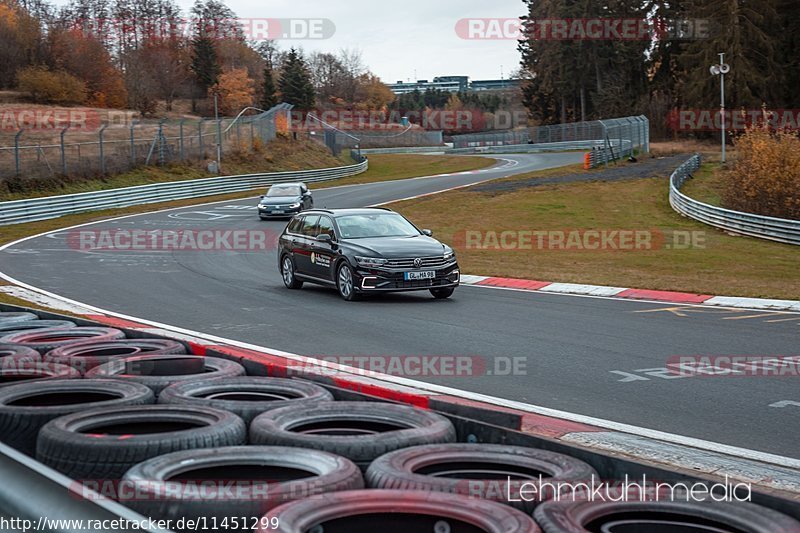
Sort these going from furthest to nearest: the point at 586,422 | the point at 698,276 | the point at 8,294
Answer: the point at 698,276, the point at 8,294, the point at 586,422

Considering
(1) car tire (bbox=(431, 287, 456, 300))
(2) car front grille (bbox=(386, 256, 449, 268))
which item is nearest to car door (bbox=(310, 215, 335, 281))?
(2) car front grille (bbox=(386, 256, 449, 268))

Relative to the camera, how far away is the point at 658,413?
820 centimetres

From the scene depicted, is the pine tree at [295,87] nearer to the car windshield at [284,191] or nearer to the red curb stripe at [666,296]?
the car windshield at [284,191]

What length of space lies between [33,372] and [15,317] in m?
3.62

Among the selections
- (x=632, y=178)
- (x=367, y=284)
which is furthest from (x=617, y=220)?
(x=367, y=284)

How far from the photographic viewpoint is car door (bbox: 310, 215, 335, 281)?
57.7 feet

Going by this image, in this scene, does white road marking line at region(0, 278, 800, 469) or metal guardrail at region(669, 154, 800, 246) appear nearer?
white road marking line at region(0, 278, 800, 469)

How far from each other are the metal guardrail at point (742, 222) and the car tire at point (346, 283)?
18.4 meters

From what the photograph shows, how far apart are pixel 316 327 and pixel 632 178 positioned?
40.0 meters

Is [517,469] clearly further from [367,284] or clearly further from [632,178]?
[632,178]

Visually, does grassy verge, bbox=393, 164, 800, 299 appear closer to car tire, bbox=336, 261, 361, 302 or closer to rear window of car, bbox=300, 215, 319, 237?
rear window of car, bbox=300, 215, 319, 237

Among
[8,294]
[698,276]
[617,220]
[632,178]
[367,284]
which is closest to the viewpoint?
[367,284]

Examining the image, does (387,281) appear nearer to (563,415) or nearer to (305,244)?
(305,244)

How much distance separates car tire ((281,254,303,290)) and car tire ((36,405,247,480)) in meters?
13.7
